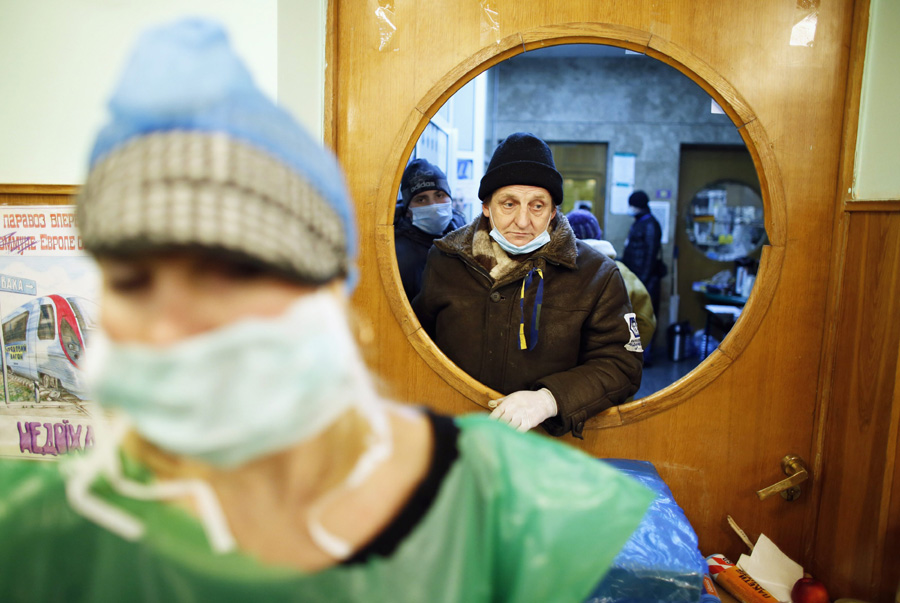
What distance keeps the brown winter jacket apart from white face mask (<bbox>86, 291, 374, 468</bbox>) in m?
1.15

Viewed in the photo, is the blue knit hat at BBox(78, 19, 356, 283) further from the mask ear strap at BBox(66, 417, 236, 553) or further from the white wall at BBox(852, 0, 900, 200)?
the white wall at BBox(852, 0, 900, 200)

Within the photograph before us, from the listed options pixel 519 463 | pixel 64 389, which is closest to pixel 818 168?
pixel 519 463

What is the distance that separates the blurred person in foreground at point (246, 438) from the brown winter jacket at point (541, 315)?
3.21 feet

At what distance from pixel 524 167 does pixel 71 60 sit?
113 cm

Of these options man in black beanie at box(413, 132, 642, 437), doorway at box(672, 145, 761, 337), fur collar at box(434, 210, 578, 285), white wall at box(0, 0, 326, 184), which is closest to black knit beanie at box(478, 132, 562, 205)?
man in black beanie at box(413, 132, 642, 437)

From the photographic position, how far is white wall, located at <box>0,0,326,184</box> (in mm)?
1362

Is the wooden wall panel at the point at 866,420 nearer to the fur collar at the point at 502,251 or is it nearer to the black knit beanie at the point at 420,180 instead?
the fur collar at the point at 502,251

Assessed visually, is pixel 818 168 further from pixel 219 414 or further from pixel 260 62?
pixel 219 414

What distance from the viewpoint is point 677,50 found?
63.0 inches

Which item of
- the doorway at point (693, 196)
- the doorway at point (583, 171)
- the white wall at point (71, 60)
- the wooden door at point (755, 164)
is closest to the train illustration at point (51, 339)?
the white wall at point (71, 60)

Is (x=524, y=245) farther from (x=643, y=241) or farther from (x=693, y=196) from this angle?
(x=693, y=196)

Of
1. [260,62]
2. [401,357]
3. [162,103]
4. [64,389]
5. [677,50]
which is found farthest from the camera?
[401,357]

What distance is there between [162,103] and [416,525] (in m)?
0.43

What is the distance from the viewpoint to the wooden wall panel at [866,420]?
1.48m
